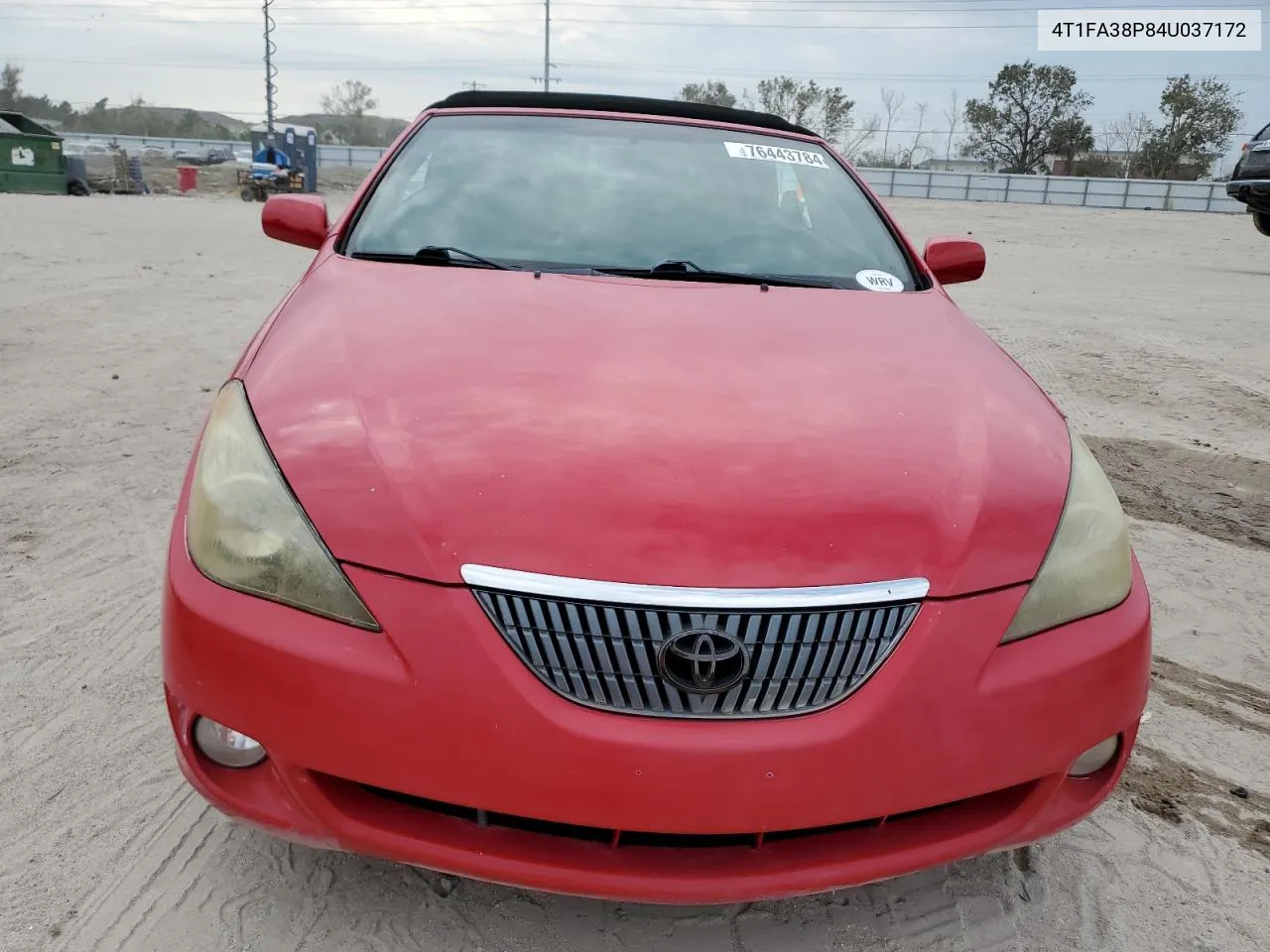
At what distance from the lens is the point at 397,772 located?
136 cm

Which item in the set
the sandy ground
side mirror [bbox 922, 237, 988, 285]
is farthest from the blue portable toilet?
side mirror [bbox 922, 237, 988, 285]

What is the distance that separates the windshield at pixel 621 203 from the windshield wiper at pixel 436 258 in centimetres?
2

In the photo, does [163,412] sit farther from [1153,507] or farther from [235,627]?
[1153,507]

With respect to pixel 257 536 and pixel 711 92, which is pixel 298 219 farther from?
pixel 711 92

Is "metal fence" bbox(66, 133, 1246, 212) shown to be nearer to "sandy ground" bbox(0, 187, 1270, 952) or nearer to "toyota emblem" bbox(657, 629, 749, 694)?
"sandy ground" bbox(0, 187, 1270, 952)

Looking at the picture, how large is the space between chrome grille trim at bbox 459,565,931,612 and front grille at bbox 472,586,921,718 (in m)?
0.01

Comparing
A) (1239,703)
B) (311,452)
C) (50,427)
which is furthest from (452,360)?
(50,427)

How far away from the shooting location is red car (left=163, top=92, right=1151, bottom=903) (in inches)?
52.6

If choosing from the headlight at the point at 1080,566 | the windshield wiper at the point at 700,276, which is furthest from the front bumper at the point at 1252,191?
the headlight at the point at 1080,566

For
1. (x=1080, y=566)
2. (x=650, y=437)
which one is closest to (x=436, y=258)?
(x=650, y=437)

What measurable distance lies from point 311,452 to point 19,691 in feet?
4.23

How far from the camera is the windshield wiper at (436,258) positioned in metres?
2.38

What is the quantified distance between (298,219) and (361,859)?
1.90 m

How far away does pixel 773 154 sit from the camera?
300 centimetres
